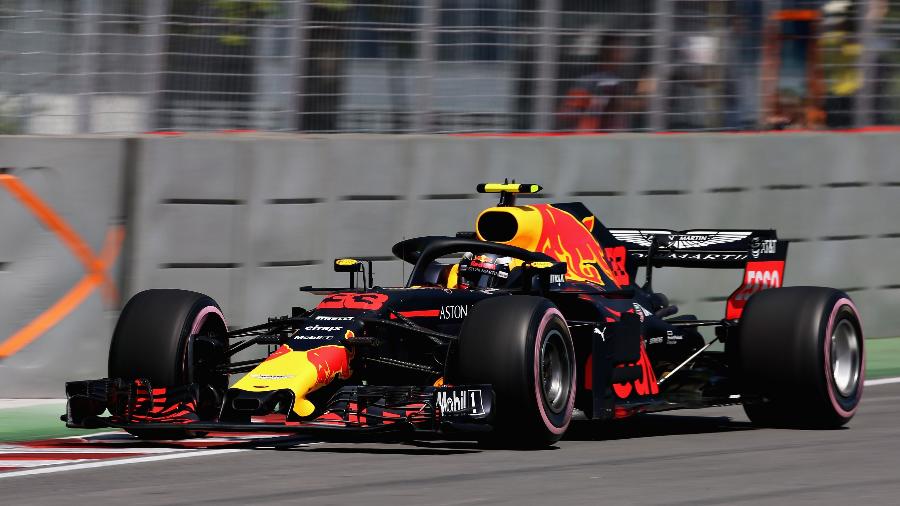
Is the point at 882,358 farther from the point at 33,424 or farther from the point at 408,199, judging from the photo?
the point at 33,424

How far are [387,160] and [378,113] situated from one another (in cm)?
40

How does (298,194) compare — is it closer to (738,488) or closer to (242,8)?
(242,8)

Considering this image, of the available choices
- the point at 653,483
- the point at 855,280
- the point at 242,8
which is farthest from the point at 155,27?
the point at 855,280

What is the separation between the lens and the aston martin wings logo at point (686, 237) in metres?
11.4

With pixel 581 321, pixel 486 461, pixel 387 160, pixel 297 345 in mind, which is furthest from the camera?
pixel 387 160

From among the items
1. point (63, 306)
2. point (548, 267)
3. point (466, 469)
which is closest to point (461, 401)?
point (466, 469)

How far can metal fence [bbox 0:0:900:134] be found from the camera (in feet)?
38.4

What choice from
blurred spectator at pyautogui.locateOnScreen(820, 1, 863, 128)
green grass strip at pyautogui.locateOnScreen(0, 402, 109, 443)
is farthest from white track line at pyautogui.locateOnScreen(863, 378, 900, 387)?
green grass strip at pyautogui.locateOnScreen(0, 402, 109, 443)

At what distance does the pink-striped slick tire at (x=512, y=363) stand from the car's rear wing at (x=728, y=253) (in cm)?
246

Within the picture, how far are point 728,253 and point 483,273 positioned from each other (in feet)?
6.38

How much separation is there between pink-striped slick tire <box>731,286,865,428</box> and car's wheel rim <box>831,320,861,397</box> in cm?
20

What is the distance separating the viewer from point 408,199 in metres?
12.9

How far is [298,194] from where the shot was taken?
12289mm

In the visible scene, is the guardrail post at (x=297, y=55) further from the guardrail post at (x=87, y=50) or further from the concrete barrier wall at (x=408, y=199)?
the guardrail post at (x=87, y=50)
